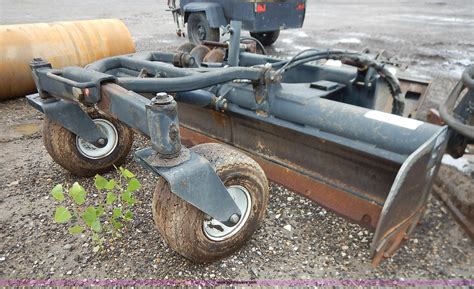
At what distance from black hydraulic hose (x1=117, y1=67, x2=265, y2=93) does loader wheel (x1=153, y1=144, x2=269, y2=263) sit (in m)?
0.40

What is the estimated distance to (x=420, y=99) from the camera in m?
3.27

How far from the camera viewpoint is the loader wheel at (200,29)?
22.8 feet

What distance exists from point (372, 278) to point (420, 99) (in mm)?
1930

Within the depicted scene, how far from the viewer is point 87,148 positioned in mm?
2803

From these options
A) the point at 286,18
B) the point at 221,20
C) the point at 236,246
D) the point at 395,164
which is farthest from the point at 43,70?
the point at 286,18

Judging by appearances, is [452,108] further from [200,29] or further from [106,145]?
[200,29]

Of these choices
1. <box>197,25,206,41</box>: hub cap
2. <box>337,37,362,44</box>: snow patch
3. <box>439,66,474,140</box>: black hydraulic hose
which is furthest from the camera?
<box>337,37,362,44</box>: snow patch

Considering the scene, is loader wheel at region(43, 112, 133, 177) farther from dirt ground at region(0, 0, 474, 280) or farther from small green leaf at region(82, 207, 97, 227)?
small green leaf at region(82, 207, 97, 227)

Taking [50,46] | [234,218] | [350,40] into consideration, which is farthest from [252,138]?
[350,40]

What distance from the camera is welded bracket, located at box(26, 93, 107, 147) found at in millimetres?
2430

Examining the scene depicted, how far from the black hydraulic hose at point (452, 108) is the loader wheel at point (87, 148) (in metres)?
2.19

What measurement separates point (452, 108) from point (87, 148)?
245 cm

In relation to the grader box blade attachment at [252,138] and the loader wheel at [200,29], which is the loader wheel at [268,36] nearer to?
the loader wheel at [200,29]

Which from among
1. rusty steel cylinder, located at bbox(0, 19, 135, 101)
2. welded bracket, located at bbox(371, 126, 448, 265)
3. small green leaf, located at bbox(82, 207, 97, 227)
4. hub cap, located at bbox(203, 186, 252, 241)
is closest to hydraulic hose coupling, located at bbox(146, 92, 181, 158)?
hub cap, located at bbox(203, 186, 252, 241)
